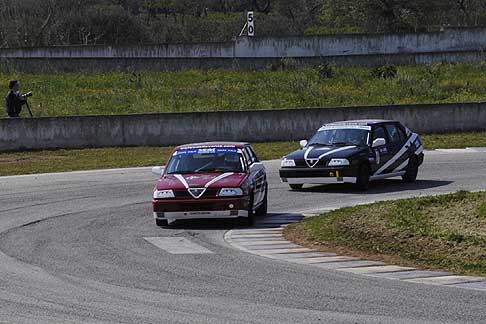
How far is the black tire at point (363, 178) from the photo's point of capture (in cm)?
2270

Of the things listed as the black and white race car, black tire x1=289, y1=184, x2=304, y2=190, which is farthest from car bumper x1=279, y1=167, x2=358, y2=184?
black tire x1=289, y1=184, x2=304, y2=190

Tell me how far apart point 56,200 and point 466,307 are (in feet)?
42.7

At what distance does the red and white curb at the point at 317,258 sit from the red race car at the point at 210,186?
1.58ft

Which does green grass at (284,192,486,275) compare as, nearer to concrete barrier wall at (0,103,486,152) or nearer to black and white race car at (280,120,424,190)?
black and white race car at (280,120,424,190)

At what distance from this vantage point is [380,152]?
23578mm

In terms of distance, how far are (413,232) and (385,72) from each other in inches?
1260

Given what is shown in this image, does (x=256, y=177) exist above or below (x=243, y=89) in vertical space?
above

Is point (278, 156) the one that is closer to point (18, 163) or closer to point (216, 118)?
point (216, 118)

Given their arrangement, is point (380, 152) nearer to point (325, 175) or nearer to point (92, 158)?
point (325, 175)

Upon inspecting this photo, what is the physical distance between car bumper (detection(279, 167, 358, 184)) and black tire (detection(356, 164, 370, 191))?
0.57ft

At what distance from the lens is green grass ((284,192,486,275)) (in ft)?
44.5

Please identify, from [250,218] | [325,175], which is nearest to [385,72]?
[325,175]

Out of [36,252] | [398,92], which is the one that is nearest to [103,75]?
[398,92]

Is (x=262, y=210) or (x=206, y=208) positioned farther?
(x=262, y=210)
